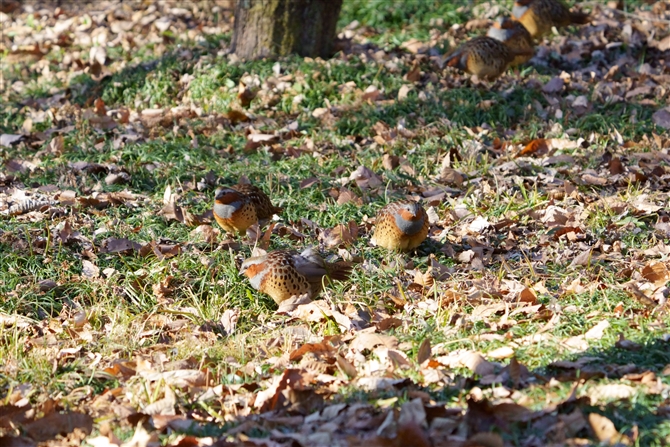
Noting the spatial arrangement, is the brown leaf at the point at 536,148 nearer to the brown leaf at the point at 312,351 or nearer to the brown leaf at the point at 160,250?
the brown leaf at the point at 160,250

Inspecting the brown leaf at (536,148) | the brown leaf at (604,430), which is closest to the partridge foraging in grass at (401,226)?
the brown leaf at (536,148)

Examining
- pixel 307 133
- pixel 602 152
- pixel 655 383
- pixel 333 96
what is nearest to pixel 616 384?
pixel 655 383

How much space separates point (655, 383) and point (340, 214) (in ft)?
9.16

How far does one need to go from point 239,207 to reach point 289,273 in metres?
0.88

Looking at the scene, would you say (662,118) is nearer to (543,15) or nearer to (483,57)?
(483,57)

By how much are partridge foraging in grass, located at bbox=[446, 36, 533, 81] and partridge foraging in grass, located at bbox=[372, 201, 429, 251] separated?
2700 mm

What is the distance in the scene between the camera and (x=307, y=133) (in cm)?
709

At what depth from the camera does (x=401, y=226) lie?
5059mm

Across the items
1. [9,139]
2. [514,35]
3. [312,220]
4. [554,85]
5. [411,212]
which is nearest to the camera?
[411,212]

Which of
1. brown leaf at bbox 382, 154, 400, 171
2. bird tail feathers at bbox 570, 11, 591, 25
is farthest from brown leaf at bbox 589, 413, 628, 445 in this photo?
bird tail feathers at bbox 570, 11, 591, 25

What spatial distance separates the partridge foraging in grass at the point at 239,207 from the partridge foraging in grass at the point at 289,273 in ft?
1.81

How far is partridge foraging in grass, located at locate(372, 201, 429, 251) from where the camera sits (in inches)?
199

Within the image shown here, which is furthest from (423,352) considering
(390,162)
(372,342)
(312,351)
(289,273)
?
(390,162)

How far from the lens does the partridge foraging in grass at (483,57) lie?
7.38 m
